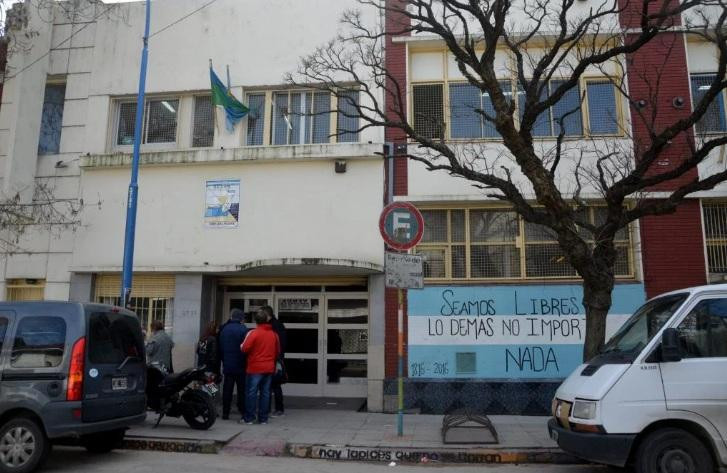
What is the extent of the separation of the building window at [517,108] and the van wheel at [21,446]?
8566 mm

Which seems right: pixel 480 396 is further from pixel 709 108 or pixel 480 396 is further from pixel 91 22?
pixel 91 22

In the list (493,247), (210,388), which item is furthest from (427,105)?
(210,388)

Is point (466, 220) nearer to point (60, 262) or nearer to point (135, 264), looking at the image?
point (135, 264)

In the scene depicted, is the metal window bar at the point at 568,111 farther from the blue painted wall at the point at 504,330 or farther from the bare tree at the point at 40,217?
the bare tree at the point at 40,217

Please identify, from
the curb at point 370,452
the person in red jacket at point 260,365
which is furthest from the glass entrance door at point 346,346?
the curb at point 370,452

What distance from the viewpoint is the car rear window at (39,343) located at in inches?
268

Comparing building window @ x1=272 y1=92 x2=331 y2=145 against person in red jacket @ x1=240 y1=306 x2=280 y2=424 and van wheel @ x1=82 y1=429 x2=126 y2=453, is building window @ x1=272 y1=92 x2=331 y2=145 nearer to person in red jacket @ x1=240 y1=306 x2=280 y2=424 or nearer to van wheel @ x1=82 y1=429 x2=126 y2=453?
person in red jacket @ x1=240 y1=306 x2=280 y2=424

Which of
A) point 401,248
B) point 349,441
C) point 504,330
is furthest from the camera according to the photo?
point 504,330

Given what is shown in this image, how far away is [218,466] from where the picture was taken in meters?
7.25

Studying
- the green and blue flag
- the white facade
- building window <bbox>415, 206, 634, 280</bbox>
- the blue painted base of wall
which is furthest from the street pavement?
the green and blue flag

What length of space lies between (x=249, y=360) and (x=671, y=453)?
616cm

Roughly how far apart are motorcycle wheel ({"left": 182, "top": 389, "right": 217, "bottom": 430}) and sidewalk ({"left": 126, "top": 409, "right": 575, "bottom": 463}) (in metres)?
0.14

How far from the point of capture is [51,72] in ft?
45.3

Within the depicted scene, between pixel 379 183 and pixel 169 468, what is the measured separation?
6.77 metres
